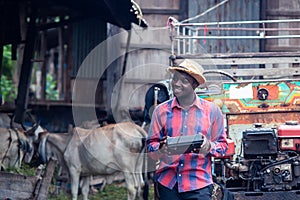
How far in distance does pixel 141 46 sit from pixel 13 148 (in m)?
3.60

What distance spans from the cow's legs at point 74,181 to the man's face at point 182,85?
6269 millimetres

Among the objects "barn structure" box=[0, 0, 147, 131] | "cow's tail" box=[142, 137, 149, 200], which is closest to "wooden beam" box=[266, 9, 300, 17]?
"barn structure" box=[0, 0, 147, 131]

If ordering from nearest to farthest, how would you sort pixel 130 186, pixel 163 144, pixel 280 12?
pixel 163 144, pixel 130 186, pixel 280 12

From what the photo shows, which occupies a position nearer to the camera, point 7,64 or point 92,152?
point 92,152

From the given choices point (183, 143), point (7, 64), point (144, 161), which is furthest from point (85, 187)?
point (7, 64)

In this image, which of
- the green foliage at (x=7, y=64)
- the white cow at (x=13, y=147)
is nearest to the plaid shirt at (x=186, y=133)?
the white cow at (x=13, y=147)

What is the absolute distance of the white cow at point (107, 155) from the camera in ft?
39.7

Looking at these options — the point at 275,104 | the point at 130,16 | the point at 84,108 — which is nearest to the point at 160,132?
the point at 275,104

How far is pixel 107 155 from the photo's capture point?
12.3 m

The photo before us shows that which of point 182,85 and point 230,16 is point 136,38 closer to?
point 230,16

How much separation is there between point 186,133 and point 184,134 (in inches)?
0.8

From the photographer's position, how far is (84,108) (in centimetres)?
1683

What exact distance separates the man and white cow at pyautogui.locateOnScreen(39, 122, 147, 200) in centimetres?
587

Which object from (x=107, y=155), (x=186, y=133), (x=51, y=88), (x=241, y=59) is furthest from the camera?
(x=51, y=88)
